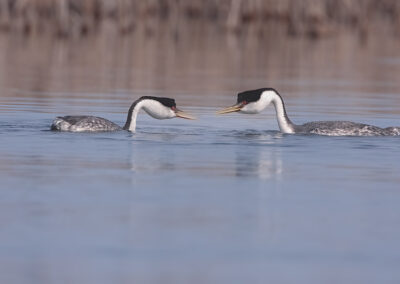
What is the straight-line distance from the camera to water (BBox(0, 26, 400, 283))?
7.43 metres

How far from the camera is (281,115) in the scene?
14.5m

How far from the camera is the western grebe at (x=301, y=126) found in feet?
46.3

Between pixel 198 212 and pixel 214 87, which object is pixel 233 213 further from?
pixel 214 87

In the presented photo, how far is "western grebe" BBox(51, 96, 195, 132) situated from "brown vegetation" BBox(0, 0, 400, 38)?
17.3 meters

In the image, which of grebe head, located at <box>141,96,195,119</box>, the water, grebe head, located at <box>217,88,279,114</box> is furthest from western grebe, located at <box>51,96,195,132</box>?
grebe head, located at <box>217,88,279,114</box>

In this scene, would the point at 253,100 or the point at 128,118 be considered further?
the point at 253,100

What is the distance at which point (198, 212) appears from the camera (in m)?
8.98

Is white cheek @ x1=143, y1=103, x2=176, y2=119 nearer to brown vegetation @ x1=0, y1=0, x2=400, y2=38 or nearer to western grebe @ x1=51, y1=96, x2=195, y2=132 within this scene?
western grebe @ x1=51, y1=96, x2=195, y2=132

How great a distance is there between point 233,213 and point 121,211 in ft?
2.69

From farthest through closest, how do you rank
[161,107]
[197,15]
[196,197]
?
1. [197,15]
2. [161,107]
3. [196,197]

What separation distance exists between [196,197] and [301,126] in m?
5.04

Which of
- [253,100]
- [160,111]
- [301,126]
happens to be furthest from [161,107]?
[301,126]

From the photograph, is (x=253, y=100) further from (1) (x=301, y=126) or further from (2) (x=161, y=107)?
(2) (x=161, y=107)

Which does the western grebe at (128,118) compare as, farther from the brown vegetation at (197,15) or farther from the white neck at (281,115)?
the brown vegetation at (197,15)
